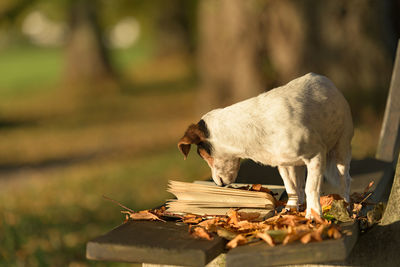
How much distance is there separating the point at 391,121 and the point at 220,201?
2323mm

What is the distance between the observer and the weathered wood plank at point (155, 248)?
264 cm

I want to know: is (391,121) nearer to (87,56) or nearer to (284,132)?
(284,132)

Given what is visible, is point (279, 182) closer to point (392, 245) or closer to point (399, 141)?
point (399, 141)

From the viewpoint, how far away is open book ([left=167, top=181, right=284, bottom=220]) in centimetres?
326

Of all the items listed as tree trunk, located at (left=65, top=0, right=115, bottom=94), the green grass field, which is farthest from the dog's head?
tree trunk, located at (left=65, top=0, right=115, bottom=94)

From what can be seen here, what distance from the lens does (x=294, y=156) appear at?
284cm

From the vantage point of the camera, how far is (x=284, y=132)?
2.82 meters

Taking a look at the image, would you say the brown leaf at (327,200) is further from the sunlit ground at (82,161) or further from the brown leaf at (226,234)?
the sunlit ground at (82,161)

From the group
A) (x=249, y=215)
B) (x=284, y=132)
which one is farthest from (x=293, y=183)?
(x=284, y=132)

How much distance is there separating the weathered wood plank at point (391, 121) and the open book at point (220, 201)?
6.50ft

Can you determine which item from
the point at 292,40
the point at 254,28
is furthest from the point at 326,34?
the point at 254,28

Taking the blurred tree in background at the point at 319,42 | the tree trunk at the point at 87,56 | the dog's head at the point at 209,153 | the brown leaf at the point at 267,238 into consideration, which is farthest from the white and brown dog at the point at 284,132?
the tree trunk at the point at 87,56

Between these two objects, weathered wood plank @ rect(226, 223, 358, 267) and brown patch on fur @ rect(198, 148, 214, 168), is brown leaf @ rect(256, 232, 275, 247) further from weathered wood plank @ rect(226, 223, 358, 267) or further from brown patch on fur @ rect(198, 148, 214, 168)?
brown patch on fur @ rect(198, 148, 214, 168)

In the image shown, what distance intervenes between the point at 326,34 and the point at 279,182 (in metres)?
6.06
